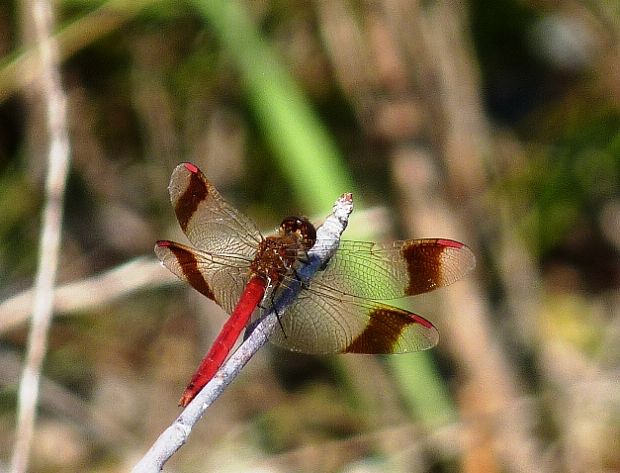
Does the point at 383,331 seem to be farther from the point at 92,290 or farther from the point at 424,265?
the point at 92,290

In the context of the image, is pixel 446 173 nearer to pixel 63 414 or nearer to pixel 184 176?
pixel 184 176

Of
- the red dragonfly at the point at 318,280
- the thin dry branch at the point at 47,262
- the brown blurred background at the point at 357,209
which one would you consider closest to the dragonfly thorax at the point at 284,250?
the red dragonfly at the point at 318,280

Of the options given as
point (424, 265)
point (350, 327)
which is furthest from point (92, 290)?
point (424, 265)

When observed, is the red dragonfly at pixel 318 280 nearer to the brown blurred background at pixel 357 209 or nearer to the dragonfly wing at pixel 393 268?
the dragonfly wing at pixel 393 268

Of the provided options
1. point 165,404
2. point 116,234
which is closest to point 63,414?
point 165,404

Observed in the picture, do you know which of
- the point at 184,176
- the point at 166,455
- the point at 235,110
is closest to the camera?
the point at 166,455

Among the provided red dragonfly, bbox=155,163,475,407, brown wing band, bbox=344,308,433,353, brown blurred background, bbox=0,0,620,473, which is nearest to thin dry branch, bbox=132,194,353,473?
red dragonfly, bbox=155,163,475,407
